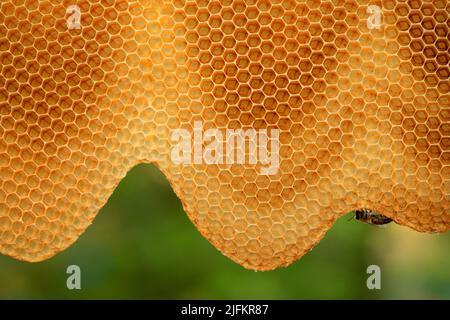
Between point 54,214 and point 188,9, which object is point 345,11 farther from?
point 54,214

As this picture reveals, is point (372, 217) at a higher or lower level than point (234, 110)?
lower

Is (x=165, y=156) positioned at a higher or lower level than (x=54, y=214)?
higher

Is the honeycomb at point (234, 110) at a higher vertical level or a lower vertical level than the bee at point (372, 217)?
higher

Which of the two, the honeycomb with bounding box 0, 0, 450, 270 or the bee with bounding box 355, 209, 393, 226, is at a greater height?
the honeycomb with bounding box 0, 0, 450, 270

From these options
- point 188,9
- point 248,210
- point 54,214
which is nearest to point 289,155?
point 248,210
